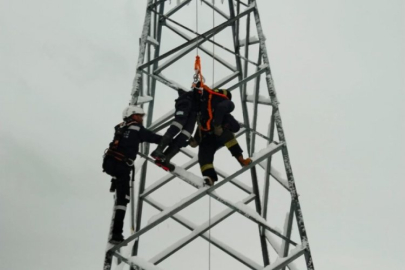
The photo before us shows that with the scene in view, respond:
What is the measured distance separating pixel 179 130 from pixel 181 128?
4cm

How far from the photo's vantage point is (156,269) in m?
5.15

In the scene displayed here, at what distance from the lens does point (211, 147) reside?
22.9ft

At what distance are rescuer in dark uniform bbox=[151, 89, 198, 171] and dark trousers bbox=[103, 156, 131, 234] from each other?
42 cm

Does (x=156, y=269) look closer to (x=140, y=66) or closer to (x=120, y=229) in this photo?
(x=120, y=229)

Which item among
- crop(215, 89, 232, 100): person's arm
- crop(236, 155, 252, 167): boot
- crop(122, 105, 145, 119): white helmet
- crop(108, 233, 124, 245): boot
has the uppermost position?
crop(215, 89, 232, 100): person's arm

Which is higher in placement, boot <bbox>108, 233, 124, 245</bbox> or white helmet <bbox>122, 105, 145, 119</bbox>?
white helmet <bbox>122, 105, 145, 119</bbox>

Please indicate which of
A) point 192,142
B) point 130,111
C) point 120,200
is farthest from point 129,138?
point 192,142

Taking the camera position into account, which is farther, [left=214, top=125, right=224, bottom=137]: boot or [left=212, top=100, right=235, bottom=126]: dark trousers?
[left=214, top=125, right=224, bottom=137]: boot

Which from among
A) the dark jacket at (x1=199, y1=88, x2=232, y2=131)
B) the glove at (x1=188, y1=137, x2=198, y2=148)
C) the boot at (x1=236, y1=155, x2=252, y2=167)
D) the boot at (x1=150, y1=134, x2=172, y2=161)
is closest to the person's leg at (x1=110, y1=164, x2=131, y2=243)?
the boot at (x1=150, y1=134, x2=172, y2=161)

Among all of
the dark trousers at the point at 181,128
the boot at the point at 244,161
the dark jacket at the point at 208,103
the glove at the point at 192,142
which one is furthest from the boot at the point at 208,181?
the glove at the point at 192,142

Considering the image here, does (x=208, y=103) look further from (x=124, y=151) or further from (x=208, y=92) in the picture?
(x=124, y=151)

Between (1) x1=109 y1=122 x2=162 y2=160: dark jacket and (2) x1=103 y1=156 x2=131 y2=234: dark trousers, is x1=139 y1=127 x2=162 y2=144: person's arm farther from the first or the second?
(2) x1=103 y1=156 x2=131 y2=234: dark trousers

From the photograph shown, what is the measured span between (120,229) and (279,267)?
1.84 m

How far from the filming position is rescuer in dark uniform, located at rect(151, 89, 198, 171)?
6.19 meters
